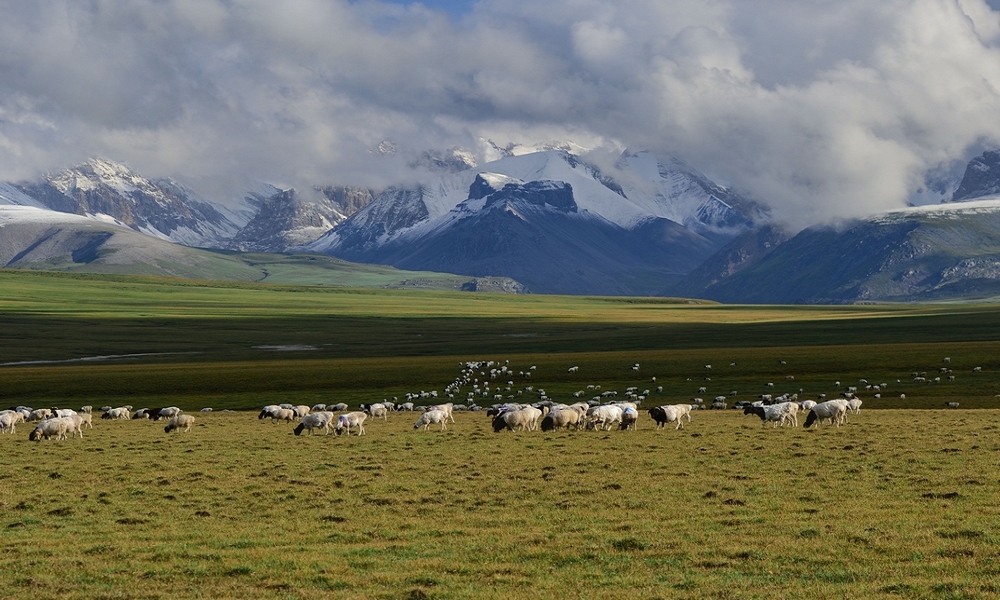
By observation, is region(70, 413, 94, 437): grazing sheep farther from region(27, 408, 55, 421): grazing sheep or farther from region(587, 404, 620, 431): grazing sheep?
region(587, 404, 620, 431): grazing sheep

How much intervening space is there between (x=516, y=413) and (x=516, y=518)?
2410 cm

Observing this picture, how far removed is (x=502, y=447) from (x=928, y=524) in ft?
66.8

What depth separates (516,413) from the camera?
4794cm

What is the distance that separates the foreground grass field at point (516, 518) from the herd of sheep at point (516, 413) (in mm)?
6140

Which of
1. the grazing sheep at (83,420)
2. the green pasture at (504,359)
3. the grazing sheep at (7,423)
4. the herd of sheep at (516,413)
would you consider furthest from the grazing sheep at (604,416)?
the grazing sheep at (7,423)

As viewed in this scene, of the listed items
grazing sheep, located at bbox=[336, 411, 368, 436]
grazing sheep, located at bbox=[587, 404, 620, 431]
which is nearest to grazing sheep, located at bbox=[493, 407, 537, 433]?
grazing sheep, located at bbox=[587, 404, 620, 431]

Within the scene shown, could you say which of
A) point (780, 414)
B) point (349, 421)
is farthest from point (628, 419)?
point (349, 421)

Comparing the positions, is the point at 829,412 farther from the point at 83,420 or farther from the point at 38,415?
the point at 38,415

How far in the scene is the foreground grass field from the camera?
17.6 metres

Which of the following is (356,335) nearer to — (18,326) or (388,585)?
(18,326)

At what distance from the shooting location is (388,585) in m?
17.5

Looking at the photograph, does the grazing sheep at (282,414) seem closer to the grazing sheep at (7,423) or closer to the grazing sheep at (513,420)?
the grazing sheep at (7,423)

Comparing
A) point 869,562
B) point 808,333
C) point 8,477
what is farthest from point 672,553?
point 808,333

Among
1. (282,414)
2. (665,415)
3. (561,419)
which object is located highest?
(665,415)
